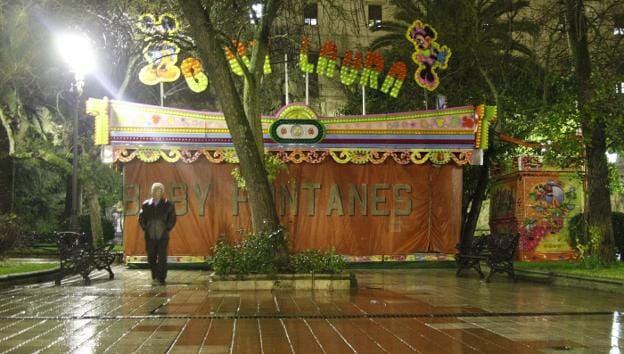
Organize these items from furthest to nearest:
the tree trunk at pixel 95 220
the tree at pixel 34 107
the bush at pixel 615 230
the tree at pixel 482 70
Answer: the tree at pixel 34 107, the tree trunk at pixel 95 220, the tree at pixel 482 70, the bush at pixel 615 230

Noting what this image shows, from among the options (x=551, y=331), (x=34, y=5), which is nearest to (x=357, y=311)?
(x=551, y=331)

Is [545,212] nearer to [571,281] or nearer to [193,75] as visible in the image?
[571,281]

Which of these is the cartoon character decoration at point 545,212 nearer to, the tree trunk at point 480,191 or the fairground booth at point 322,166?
the tree trunk at point 480,191

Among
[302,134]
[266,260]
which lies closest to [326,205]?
[302,134]

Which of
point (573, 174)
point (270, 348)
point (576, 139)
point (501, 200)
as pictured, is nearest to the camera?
point (270, 348)

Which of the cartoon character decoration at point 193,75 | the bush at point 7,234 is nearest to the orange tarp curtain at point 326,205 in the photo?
the cartoon character decoration at point 193,75

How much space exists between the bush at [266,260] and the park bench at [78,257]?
2789 millimetres

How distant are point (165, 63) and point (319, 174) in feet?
16.2

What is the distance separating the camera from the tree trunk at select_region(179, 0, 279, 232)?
12375 mm

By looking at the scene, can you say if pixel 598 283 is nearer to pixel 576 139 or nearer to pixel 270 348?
pixel 576 139

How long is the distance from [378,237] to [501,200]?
6862mm

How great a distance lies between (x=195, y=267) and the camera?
Answer: 60.2 feet

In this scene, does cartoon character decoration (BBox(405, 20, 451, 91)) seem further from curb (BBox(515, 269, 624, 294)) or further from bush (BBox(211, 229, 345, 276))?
bush (BBox(211, 229, 345, 276))

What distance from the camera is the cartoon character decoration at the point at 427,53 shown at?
60.9 feet
